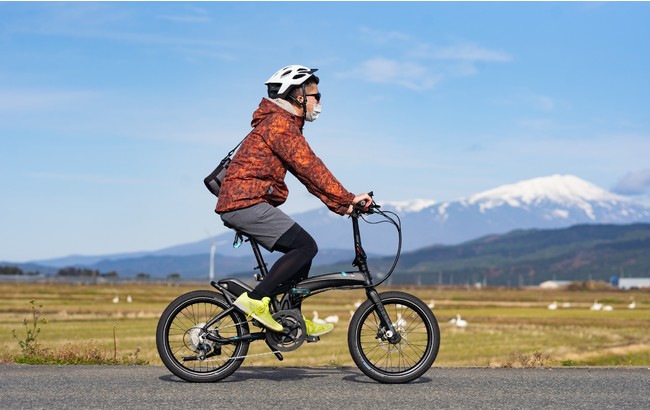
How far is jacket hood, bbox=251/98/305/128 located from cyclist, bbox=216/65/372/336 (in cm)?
2

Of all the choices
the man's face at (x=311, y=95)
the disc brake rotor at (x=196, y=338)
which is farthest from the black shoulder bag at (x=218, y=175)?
the disc brake rotor at (x=196, y=338)

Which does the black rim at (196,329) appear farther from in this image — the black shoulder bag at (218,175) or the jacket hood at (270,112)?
the jacket hood at (270,112)

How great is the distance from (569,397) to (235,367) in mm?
3456

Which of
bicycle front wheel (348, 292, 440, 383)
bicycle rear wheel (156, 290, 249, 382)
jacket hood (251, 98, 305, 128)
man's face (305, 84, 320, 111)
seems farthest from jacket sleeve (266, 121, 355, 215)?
bicycle rear wheel (156, 290, 249, 382)

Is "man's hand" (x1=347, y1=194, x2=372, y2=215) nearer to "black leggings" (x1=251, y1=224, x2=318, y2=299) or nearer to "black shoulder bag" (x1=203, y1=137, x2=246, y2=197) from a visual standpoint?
"black leggings" (x1=251, y1=224, x2=318, y2=299)

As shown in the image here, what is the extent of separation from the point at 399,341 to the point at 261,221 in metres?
1.97

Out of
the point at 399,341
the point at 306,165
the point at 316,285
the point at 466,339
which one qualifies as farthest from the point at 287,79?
the point at 466,339

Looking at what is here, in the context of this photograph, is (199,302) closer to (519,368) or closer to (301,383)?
(301,383)

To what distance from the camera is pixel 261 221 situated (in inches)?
368

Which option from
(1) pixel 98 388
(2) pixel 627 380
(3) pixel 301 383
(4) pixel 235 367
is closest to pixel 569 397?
(2) pixel 627 380

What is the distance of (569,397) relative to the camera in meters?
8.70

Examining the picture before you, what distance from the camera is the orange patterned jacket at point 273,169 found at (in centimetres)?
938

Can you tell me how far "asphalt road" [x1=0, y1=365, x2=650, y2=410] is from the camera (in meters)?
8.20

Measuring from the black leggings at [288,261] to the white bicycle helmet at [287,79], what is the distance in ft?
4.68
